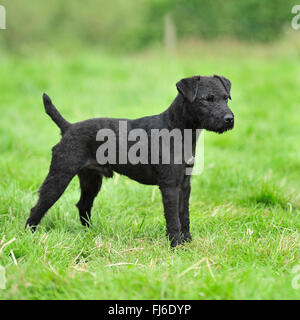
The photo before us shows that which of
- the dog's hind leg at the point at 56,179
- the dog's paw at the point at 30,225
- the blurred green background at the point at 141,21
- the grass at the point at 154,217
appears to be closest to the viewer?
the grass at the point at 154,217

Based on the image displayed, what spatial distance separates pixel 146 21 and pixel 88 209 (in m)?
19.6

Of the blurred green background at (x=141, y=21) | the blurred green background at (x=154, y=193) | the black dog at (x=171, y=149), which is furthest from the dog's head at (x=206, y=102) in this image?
the blurred green background at (x=141, y=21)

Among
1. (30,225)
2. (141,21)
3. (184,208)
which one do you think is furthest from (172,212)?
(141,21)

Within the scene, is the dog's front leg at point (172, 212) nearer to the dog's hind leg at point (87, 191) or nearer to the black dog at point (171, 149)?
the black dog at point (171, 149)

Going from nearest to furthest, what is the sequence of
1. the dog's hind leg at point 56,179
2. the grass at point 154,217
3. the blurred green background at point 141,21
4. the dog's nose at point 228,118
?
the grass at point 154,217 < the dog's nose at point 228,118 < the dog's hind leg at point 56,179 < the blurred green background at point 141,21

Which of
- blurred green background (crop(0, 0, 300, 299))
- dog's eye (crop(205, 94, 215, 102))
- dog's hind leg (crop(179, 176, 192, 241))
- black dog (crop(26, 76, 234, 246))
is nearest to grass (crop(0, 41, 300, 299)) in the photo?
blurred green background (crop(0, 0, 300, 299))

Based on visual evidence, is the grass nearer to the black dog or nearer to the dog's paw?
the dog's paw

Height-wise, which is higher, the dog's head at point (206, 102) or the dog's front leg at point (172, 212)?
the dog's head at point (206, 102)

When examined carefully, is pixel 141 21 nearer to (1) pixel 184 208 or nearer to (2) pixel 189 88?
(2) pixel 189 88

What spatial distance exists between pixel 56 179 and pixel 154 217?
117 centimetres

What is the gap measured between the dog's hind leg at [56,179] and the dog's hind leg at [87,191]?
330 mm

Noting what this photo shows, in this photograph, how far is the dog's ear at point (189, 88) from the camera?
11.4 feet

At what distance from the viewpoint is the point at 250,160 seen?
623 centimetres

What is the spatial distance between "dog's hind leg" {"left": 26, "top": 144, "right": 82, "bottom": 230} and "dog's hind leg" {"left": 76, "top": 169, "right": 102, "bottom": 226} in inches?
13.0
